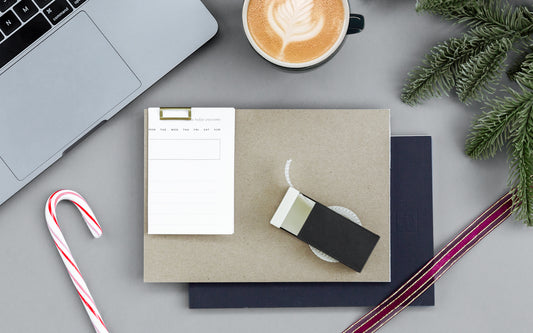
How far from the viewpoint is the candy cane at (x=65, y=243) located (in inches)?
23.9

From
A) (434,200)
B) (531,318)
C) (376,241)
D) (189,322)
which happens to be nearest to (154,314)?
(189,322)

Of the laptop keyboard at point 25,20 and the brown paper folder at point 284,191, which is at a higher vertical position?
the laptop keyboard at point 25,20

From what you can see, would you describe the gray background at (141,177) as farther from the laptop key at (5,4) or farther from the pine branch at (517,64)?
the laptop key at (5,4)

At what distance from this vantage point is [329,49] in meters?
0.52

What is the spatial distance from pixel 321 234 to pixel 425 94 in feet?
0.81

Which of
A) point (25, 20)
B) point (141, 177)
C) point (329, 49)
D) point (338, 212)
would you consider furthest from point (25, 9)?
point (338, 212)

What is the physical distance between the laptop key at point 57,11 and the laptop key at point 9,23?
0.04 metres

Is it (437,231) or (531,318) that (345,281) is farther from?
(531,318)

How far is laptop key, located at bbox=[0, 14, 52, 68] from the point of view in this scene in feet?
1.77

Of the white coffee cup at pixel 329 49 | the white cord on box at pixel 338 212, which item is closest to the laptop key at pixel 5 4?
the white coffee cup at pixel 329 49

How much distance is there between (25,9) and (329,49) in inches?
15.1

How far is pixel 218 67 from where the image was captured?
2.05 feet

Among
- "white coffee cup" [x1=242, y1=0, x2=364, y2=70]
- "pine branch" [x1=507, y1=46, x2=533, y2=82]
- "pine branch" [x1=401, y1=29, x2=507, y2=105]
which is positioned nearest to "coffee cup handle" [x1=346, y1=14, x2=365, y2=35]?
"white coffee cup" [x1=242, y1=0, x2=364, y2=70]

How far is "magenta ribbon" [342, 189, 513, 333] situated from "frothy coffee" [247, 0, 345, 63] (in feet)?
1.13
